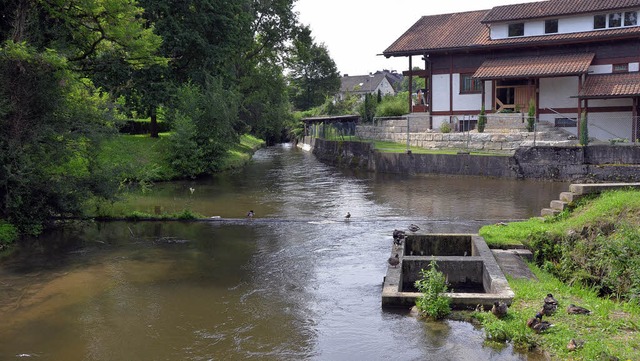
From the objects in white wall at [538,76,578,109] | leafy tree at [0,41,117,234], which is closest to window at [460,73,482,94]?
white wall at [538,76,578,109]

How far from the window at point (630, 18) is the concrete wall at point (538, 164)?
1238 centimetres

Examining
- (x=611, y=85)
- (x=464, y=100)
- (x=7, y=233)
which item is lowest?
(x=7, y=233)

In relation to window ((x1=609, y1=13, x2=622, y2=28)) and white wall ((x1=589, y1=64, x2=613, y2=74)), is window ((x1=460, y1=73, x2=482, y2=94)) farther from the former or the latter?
window ((x1=609, y1=13, x2=622, y2=28))

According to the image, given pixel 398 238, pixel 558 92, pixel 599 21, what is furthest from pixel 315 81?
pixel 398 238

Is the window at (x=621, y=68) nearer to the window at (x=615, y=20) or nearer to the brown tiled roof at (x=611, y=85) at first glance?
the brown tiled roof at (x=611, y=85)

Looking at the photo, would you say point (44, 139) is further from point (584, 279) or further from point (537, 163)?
point (537, 163)

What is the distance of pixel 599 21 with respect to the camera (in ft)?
120

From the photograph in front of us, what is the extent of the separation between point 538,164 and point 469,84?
492 inches

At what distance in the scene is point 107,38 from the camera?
18.9 meters

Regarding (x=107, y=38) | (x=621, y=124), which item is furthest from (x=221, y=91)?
(x=621, y=124)

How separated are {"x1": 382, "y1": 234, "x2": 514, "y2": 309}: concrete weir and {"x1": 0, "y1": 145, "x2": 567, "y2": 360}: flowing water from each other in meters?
0.44

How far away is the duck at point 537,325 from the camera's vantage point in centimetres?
812

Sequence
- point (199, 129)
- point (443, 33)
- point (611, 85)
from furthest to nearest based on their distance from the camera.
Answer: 1. point (443, 33)
2. point (611, 85)
3. point (199, 129)

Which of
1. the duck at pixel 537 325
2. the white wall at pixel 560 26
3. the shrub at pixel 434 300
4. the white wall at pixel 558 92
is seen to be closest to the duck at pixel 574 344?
the duck at pixel 537 325
